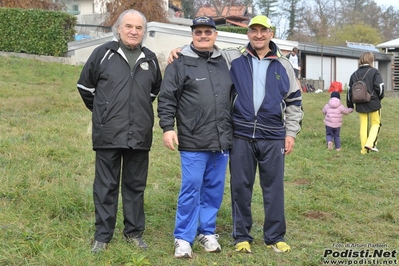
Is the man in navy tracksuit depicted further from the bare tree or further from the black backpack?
the bare tree

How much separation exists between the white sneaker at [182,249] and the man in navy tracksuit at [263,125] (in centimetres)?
46

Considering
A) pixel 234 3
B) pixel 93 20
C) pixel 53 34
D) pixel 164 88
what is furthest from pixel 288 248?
pixel 234 3

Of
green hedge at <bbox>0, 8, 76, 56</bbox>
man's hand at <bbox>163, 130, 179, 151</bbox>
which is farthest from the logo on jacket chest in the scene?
green hedge at <bbox>0, 8, 76, 56</bbox>

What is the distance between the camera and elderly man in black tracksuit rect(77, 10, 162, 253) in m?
4.39

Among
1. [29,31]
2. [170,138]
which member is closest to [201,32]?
Result: [170,138]

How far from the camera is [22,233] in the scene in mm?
4516

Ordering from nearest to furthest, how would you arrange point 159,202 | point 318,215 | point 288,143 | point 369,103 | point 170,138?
point 170,138 < point 288,143 < point 318,215 < point 159,202 < point 369,103

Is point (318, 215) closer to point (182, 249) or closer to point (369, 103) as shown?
point (182, 249)

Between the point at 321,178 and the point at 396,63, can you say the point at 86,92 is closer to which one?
the point at 321,178

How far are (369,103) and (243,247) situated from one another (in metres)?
6.04

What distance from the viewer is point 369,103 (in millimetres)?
9773

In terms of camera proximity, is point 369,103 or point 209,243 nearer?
point 209,243

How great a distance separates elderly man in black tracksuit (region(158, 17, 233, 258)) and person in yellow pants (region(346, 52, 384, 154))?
5902 mm

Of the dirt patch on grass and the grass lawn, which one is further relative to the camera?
the dirt patch on grass
